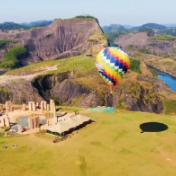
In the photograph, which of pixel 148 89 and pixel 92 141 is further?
pixel 148 89

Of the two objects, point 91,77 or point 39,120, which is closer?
point 39,120

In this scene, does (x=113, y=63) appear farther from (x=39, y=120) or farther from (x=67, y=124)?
(x=39, y=120)

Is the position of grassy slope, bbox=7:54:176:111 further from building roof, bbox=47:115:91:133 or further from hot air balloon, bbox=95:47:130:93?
hot air balloon, bbox=95:47:130:93

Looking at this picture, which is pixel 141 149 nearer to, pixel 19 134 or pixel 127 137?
pixel 127 137

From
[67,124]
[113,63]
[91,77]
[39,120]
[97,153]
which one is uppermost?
[113,63]

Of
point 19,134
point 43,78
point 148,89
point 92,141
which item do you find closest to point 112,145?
point 92,141

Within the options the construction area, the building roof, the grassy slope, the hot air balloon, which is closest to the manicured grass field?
the building roof

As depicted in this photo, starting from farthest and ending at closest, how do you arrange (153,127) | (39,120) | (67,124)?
1. (39,120)
2. (153,127)
3. (67,124)

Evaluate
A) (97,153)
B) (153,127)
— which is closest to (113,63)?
(97,153)
